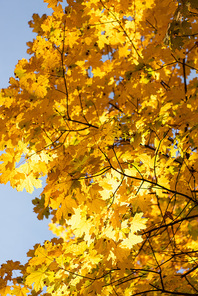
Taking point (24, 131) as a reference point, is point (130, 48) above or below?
above

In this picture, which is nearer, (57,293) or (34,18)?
(57,293)

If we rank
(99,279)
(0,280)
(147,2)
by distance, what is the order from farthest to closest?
(147,2) → (0,280) → (99,279)

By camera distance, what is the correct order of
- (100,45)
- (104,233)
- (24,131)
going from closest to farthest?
(104,233), (24,131), (100,45)

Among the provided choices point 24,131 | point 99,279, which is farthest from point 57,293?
point 24,131

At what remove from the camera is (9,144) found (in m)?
2.38

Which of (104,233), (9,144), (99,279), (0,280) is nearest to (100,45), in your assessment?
(9,144)

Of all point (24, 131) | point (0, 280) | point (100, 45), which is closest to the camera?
point (24, 131)

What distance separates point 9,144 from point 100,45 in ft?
5.62

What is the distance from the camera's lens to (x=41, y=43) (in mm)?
2352

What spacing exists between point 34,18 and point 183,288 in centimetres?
421

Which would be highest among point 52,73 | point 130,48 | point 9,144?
point 130,48

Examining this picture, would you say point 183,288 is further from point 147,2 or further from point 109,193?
point 147,2

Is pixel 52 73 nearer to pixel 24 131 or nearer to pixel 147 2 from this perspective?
pixel 24 131

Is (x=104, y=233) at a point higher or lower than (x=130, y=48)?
lower
